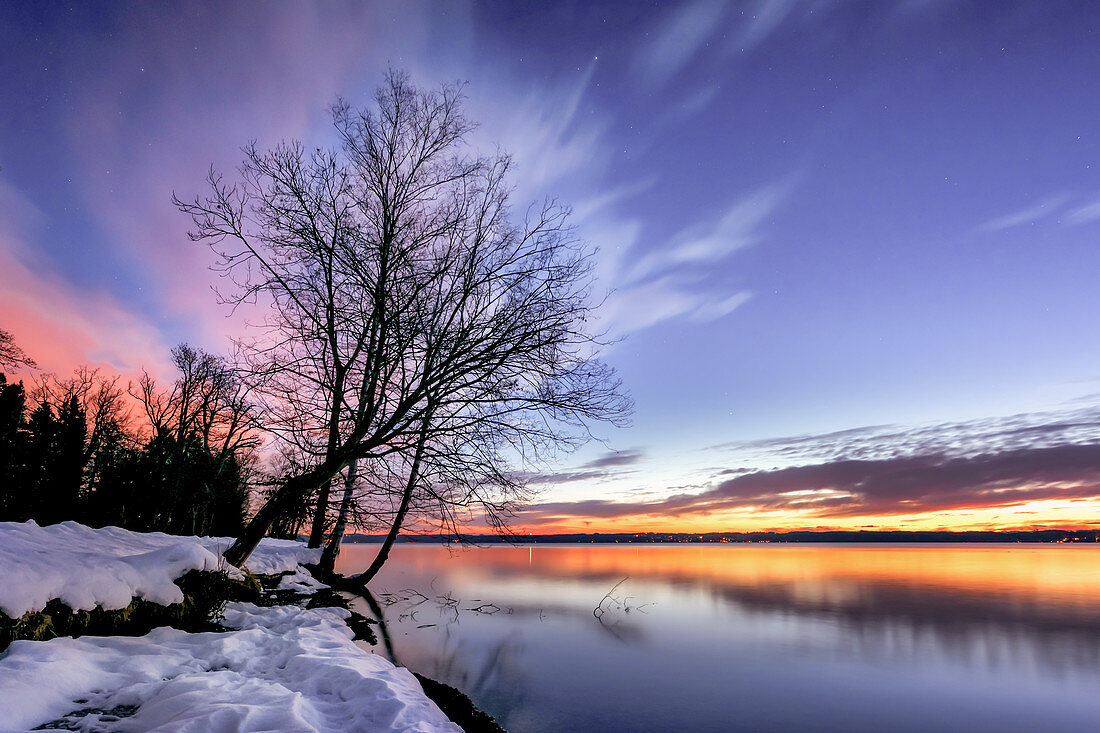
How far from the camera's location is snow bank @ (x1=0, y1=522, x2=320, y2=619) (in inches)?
213

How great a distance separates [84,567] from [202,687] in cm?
273

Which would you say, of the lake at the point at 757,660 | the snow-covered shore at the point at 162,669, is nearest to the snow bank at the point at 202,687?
the snow-covered shore at the point at 162,669

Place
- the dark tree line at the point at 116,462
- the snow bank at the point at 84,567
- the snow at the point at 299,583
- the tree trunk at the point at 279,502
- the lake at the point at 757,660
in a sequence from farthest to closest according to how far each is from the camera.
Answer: the dark tree line at the point at 116,462 < the snow at the point at 299,583 < the lake at the point at 757,660 < the tree trunk at the point at 279,502 < the snow bank at the point at 84,567

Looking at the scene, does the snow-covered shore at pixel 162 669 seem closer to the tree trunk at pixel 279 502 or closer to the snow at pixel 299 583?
the tree trunk at pixel 279 502

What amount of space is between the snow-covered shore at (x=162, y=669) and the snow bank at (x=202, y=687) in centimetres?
1

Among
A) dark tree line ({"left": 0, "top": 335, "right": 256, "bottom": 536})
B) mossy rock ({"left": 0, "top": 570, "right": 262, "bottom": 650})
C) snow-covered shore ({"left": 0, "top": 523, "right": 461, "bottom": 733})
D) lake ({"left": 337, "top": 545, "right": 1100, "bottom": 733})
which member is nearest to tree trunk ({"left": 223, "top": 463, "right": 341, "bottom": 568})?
mossy rock ({"left": 0, "top": 570, "right": 262, "bottom": 650})

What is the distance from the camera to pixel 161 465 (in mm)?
30234

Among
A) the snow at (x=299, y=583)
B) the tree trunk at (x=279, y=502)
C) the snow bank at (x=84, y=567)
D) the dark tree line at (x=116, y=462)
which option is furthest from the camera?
the dark tree line at (x=116, y=462)

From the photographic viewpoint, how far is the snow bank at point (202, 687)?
13.7ft

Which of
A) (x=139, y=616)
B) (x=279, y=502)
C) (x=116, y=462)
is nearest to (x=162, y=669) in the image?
(x=139, y=616)

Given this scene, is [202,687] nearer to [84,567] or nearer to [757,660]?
[84,567]

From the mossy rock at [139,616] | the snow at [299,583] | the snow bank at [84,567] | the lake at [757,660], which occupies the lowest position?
the lake at [757,660]

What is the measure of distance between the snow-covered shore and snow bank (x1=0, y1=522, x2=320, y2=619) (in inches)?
0.6

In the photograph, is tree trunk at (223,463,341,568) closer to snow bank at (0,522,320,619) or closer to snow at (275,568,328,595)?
snow bank at (0,522,320,619)
